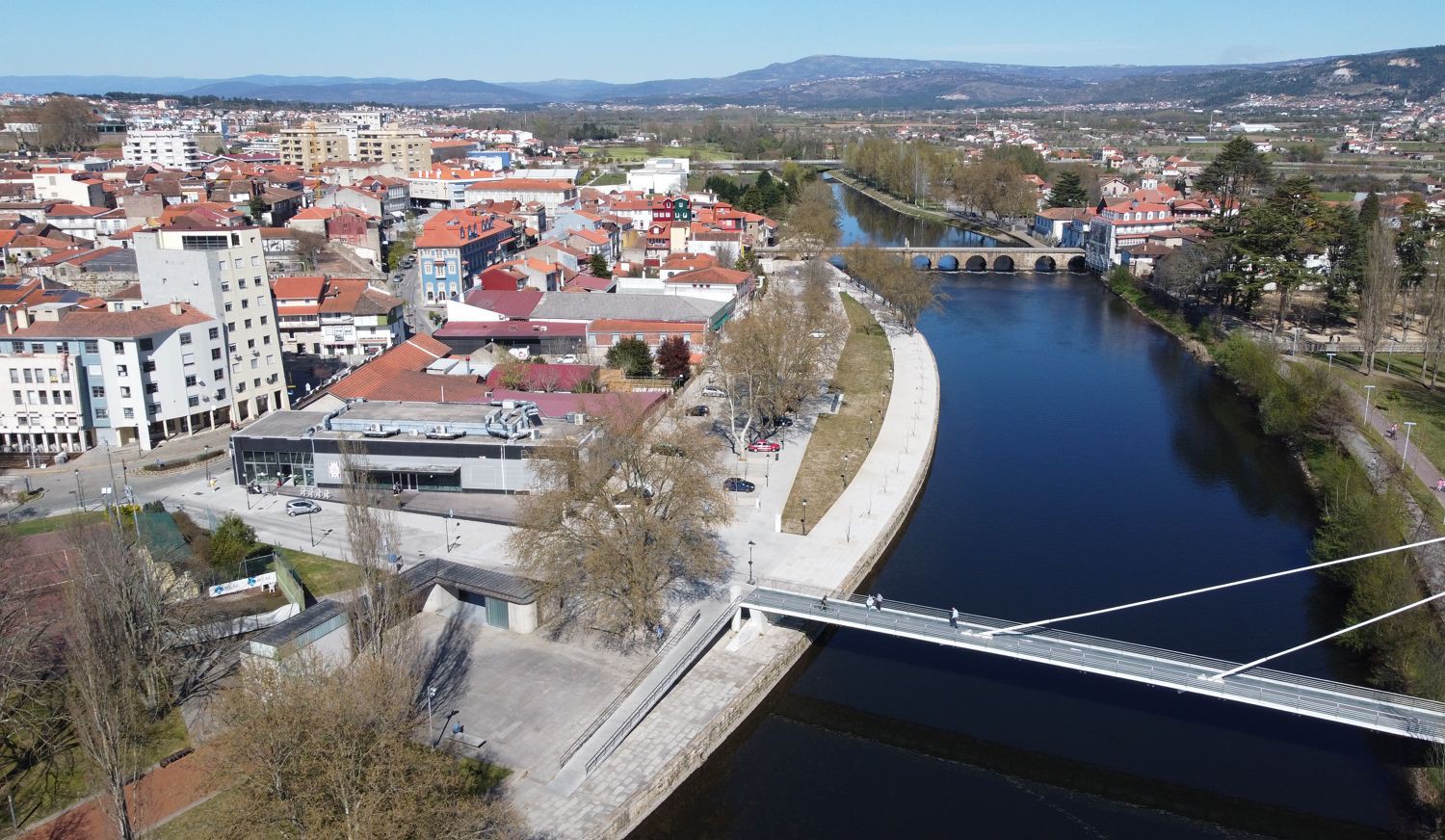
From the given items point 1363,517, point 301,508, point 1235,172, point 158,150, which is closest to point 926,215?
point 1235,172

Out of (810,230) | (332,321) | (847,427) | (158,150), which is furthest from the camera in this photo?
(158,150)

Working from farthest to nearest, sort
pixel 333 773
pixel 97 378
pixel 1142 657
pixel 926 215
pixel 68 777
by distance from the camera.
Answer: pixel 926 215, pixel 97 378, pixel 1142 657, pixel 68 777, pixel 333 773

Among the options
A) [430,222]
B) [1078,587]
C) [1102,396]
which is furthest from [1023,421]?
[430,222]

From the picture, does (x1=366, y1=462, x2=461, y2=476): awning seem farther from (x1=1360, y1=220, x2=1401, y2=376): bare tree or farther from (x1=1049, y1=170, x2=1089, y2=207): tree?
(x1=1049, y1=170, x2=1089, y2=207): tree

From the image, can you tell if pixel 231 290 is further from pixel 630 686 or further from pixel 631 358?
pixel 630 686

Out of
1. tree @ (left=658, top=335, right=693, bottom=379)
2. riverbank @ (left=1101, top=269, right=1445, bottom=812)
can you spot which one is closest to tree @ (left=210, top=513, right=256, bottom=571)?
tree @ (left=658, top=335, right=693, bottom=379)

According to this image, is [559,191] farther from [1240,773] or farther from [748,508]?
[1240,773]
